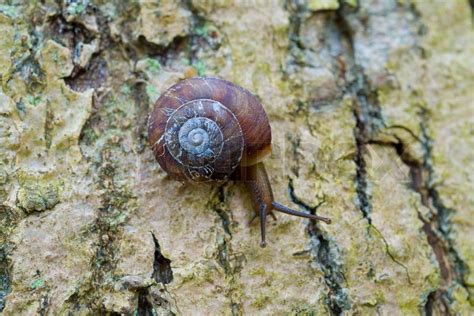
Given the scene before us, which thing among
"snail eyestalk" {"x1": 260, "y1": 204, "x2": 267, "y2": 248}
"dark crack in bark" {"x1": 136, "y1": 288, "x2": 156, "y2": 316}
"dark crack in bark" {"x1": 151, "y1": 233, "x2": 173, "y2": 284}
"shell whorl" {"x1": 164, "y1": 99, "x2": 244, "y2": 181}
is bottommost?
"dark crack in bark" {"x1": 136, "y1": 288, "x2": 156, "y2": 316}

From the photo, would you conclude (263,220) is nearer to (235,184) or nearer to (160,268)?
(235,184)

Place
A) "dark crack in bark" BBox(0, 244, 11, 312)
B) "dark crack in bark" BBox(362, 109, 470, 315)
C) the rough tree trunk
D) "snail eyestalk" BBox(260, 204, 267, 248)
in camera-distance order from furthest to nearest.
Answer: "dark crack in bark" BBox(362, 109, 470, 315) < "snail eyestalk" BBox(260, 204, 267, 248) < the rough tree trunk < "dark crack in bark" BBox(0, 244, 11, 312)

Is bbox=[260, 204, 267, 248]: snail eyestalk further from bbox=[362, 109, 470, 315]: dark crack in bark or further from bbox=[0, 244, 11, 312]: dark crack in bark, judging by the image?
bbox=[0, 244, 11, 312]: dark crack in bark

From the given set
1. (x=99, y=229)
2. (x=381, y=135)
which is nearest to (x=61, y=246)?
(x=99, y=229)

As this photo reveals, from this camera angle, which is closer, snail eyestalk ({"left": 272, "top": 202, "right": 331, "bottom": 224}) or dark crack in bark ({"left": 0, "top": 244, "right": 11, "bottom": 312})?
dark crack in bark ({"left": 0, "top": 244, "right": 11, "bottom": 312})

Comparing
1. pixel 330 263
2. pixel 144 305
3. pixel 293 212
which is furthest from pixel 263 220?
pixel 144 305

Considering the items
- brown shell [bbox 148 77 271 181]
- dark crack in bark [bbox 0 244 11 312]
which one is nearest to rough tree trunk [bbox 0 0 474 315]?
dark crack in bark [bbox 0 244 11 312]
